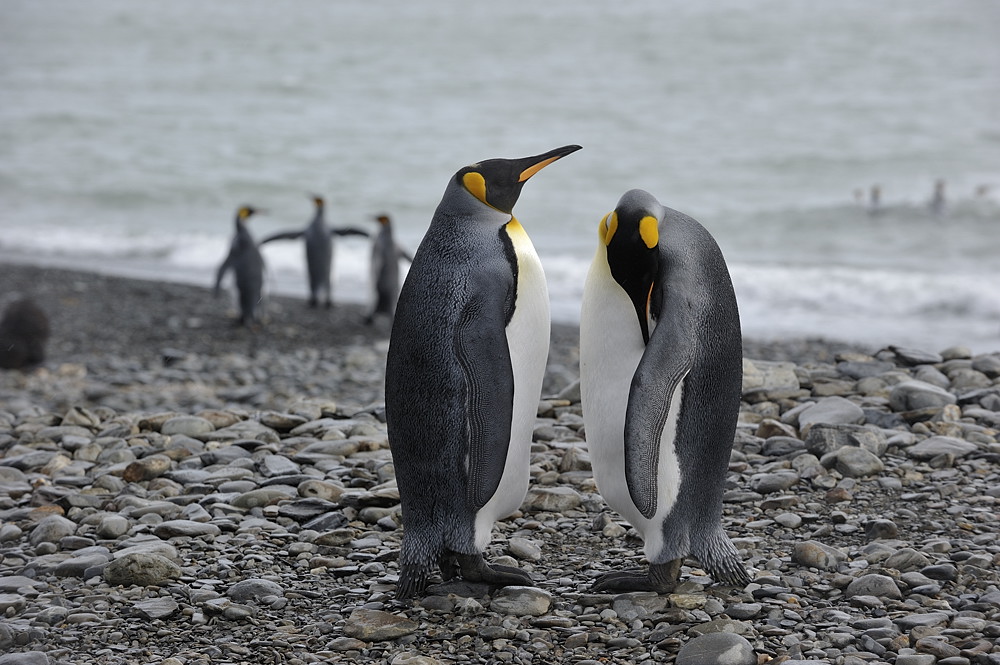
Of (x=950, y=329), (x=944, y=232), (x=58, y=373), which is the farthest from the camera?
(x=944, y=232)

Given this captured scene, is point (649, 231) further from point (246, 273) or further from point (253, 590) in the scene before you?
point (246, 273)

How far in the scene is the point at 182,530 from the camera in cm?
348

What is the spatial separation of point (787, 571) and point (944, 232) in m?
12.5

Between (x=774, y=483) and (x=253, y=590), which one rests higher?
(x=774, y=483)

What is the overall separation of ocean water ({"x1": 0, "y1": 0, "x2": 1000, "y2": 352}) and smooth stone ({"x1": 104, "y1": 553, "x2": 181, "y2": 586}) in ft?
22.3

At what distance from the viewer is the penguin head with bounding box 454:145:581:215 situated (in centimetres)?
302

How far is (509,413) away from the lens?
2.86 m

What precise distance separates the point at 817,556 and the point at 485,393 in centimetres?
111

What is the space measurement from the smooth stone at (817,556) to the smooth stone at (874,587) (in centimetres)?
16

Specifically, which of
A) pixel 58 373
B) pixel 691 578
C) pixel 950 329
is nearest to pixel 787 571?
pixel 691 578

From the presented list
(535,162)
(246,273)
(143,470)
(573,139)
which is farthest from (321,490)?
(573,139)

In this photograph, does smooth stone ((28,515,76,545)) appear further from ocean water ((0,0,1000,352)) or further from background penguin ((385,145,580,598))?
ocean water ((0,0,1000,352))

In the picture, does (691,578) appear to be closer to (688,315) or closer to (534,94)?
(688,315)

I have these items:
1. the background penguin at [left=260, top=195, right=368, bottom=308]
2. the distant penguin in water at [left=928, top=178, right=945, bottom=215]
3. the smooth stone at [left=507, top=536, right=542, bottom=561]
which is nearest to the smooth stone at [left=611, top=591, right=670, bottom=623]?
the smooth stone at [left=507, top=536, right=542, bottom=561]
